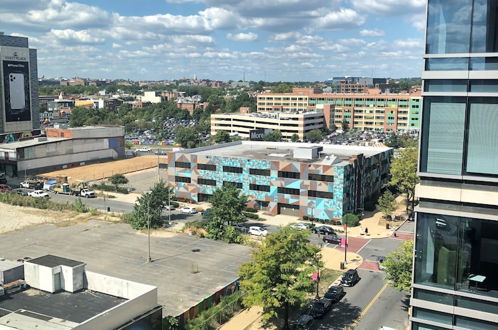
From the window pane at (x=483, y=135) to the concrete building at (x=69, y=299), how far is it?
21683 mm

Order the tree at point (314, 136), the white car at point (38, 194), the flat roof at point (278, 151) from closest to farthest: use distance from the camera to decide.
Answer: the flat roof at point (278, 151) < the white car at point (38, 194) < the tree at point (314, 136)

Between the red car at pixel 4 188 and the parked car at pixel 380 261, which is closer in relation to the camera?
the parked car at pixel 380 261

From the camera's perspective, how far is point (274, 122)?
166m

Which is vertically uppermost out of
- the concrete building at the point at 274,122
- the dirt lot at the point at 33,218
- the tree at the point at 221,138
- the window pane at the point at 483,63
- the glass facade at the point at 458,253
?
the window pane at the point at 483,63

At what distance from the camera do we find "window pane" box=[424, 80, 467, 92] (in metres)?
12.2

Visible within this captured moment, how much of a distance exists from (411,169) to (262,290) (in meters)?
50.2

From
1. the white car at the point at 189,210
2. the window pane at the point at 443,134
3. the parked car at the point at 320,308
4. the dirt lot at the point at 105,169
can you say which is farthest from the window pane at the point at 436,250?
the dirt lot at the point at 105,169

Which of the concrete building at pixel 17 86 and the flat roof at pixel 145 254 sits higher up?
the concrete building at pixel 17 86

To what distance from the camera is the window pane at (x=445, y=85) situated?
40.1 ft

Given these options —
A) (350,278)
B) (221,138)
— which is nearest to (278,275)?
(350,278)

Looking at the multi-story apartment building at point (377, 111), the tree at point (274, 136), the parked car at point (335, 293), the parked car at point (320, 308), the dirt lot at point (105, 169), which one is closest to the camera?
the parked car at point (320, 308)

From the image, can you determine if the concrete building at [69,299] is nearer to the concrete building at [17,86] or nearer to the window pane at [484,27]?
the window pane at [484,27]

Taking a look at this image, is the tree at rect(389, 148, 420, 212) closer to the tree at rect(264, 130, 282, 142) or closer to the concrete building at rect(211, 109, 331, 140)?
the tree at rect(264, 130, 282, 142)

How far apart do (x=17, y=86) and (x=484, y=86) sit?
5063 inches
